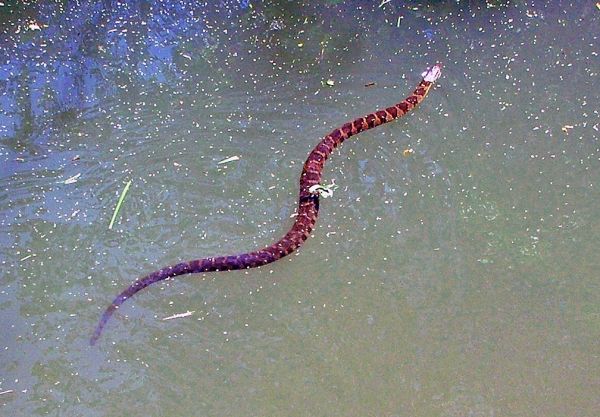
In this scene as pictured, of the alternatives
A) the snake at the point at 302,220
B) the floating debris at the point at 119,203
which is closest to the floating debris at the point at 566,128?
the snake at the point at 302,220

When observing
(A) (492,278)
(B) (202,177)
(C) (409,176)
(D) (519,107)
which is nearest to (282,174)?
(B) (202,177)

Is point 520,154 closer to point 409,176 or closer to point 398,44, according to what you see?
point 409,176

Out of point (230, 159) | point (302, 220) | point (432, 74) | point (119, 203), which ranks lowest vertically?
point (119, 203)

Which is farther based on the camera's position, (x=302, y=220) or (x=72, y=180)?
(x=72, y=180)

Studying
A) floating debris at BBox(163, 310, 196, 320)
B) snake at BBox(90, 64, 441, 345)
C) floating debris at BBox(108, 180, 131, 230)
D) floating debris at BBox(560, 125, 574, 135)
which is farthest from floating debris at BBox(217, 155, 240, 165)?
floating debris at BBox(560, 125, 574, 135)

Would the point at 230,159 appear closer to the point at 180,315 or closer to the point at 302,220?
the point at 302,220

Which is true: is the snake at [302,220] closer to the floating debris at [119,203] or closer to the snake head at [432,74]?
the snake head at [432,74]

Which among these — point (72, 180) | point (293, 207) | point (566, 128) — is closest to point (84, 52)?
point (72, 180)
